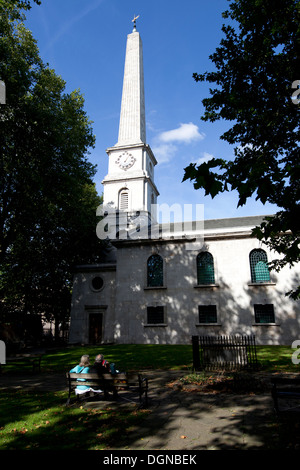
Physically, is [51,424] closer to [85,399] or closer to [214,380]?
[85,399]

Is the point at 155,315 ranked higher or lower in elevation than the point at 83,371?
higher

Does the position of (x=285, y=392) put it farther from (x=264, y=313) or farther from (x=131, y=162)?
(x=131, y=162)

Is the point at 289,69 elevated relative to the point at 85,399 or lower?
elevated

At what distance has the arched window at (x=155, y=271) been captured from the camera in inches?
981

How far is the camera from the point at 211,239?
2411 cm

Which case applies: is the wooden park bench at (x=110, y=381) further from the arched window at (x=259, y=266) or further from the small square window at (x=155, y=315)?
the arched window at (x=259, y=266)

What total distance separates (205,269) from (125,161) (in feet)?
65.5

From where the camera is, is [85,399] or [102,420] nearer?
[102,420]

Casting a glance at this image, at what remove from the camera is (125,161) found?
Answer: 37562 mm

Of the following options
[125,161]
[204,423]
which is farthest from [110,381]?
[125,161]

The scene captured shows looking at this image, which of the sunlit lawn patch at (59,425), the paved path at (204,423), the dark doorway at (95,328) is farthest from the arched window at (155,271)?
the sunlit lawn patch at (59,425)

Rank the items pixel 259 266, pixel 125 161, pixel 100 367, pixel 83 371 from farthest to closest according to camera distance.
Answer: pixel 125 161, pixel 259 266, pixel 83 371, pixel 100 367

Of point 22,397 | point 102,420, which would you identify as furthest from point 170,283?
point 102,420

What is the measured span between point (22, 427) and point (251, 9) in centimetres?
1528
